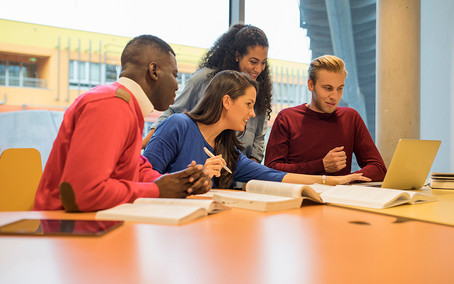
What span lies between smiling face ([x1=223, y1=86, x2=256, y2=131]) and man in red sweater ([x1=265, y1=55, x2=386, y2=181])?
0.47 m

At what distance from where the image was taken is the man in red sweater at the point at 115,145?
116 cm

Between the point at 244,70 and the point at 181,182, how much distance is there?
1.50m

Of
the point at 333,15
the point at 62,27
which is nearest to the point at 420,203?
the point at 62,27

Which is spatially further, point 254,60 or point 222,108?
point 254,60

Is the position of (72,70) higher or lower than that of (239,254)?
higher

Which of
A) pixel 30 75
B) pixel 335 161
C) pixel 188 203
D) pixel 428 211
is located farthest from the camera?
pixel 30 75

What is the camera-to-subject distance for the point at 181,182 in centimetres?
138

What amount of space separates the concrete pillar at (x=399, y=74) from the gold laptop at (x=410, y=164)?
5.99 feet

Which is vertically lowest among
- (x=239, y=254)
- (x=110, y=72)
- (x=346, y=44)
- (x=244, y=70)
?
(x=239, y=254)

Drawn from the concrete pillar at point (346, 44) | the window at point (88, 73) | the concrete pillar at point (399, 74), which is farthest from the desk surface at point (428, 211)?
the concrete pillar at point (346, 44)

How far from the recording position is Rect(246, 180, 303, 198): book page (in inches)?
56.3

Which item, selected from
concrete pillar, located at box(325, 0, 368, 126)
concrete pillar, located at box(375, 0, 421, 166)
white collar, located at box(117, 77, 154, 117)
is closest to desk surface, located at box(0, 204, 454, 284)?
white collar, located at box(117, 77, 154, 117)

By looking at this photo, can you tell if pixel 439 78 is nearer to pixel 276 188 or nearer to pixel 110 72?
pixel 110 72

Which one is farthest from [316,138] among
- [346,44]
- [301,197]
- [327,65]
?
[346,44]
